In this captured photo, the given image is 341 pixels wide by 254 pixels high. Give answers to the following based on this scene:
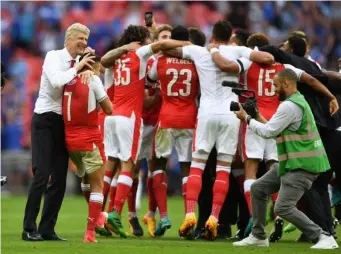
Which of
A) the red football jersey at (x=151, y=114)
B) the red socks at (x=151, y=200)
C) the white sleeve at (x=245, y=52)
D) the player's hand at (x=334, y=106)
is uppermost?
the white sleeve at (x=245, y=52)

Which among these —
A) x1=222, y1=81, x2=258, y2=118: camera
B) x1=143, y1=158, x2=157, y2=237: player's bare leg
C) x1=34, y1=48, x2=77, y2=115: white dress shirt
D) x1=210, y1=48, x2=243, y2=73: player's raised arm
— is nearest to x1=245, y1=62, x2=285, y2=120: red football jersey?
x1=210, y1=48, x2=243, y2=73: player's raised arm

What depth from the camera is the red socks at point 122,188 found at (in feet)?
47.4

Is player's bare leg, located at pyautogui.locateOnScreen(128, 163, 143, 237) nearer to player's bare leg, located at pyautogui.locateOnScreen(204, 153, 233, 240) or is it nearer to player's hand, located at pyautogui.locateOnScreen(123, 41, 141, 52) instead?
player's bare leg, located at pyautogui.locateOnScreen(204, 153, 233, 240)

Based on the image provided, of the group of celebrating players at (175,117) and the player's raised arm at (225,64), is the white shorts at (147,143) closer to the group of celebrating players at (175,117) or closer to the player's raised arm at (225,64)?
the group of celebrating players at (175,117)

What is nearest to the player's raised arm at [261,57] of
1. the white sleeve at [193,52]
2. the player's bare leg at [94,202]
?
the white sleeve at [193,52]

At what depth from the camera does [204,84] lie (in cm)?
1420

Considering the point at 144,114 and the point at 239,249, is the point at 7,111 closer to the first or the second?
the point at 144,114

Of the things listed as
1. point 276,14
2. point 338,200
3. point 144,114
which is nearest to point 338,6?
point 276,14

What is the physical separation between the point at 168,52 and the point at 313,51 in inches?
486

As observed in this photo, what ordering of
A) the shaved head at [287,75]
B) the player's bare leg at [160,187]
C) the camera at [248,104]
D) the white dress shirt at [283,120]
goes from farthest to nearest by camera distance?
the player's bare leg at [160,187]
the camera at [248,104]
the shaved head at [287,75]
the white dress shirt at [283,120]

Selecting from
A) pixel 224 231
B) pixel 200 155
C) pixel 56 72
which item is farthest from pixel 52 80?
pixel 224 231

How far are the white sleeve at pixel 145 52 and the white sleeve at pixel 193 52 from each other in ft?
1.47

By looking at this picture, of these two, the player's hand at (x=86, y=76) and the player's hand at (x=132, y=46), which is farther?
the player's hand at (x=132, y=46)

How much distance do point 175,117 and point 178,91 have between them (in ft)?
1.11
